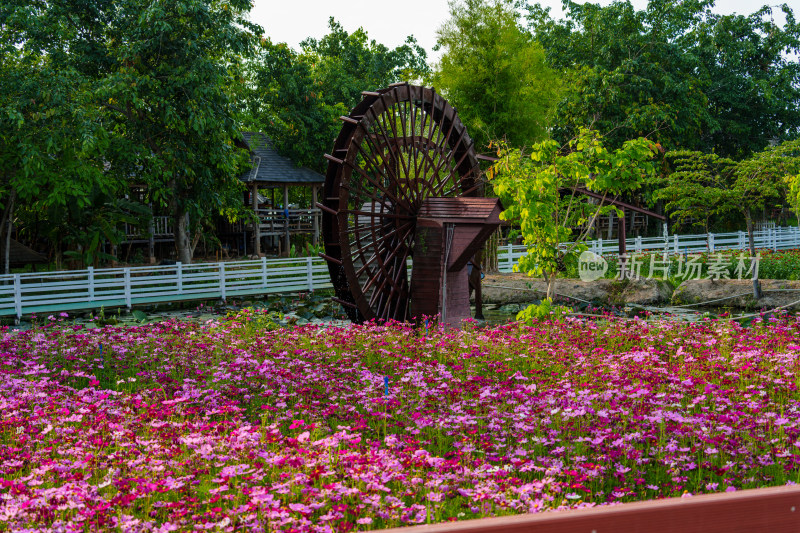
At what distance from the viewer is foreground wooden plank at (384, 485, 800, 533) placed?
1811mm

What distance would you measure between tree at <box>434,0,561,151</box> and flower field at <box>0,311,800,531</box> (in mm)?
19163

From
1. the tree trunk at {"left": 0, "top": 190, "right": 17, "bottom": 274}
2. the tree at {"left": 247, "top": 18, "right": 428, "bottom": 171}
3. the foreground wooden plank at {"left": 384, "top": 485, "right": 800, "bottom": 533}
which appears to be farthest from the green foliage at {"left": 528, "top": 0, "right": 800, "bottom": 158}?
the foreground wooden plank at {"left": 384, "top": 485, "right": 800, "bottom": 533}

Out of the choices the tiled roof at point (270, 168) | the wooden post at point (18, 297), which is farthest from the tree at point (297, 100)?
the wooden post at point (18, 297)

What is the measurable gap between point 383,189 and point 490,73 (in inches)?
586

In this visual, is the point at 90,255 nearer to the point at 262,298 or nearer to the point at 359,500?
the point at 262,298

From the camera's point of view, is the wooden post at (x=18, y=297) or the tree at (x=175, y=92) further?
the tree at (x=175, y=92)

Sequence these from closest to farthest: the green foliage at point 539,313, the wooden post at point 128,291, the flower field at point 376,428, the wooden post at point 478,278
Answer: the flower field at point 376,428 → the green foliage at point 539,313 → the wooden post at point 478,278 → the wooden post at point 128,291

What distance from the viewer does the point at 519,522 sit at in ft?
5.94

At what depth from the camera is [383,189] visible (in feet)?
46.4

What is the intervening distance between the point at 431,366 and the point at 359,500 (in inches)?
150

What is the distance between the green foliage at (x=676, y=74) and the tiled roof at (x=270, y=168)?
37.0 feet

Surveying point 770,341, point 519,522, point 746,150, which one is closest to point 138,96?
point 770,341

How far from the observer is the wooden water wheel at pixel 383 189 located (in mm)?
13492

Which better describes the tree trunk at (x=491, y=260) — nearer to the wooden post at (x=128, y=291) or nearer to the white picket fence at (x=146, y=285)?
the white picket fence at (x=146, y=285)
